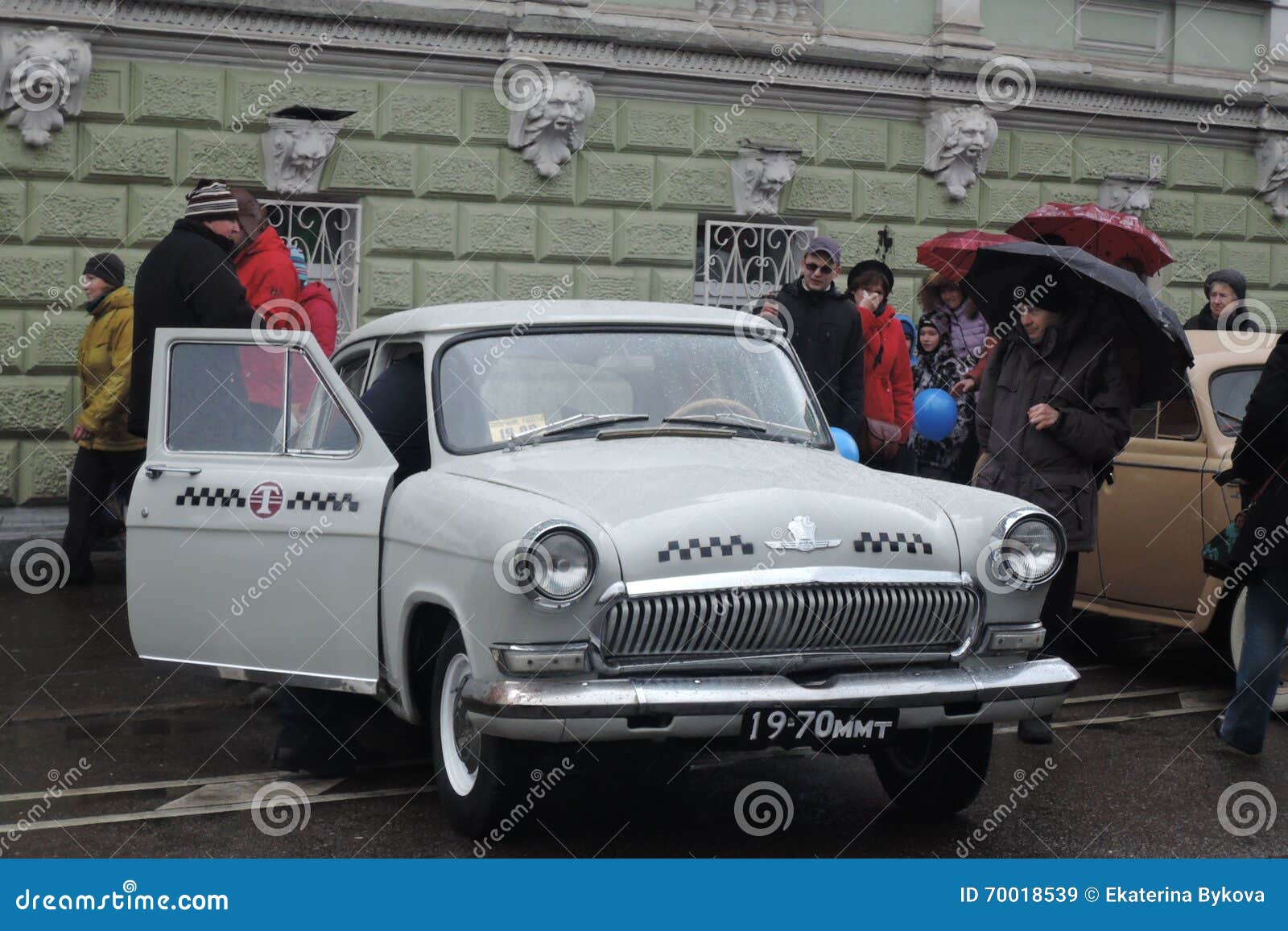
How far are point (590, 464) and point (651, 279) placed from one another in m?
8.74

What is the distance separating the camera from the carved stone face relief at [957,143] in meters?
14.9

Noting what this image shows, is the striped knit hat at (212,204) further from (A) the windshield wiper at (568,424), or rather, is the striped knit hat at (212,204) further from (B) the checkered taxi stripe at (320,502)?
(A) the windshield wiper at (568,424)

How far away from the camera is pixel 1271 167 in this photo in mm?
16578

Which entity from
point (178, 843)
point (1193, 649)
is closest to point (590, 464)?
point (178, 843)

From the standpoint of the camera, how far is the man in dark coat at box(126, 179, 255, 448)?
26.0ft

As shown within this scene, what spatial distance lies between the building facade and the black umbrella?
268 inches

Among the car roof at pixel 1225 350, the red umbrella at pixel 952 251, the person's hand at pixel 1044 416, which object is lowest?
the person's hand at pixel 1044 416

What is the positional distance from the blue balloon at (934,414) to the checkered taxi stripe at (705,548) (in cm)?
489

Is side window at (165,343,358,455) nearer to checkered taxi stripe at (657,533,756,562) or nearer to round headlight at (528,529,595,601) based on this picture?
round headlight at (528,529,595,601)

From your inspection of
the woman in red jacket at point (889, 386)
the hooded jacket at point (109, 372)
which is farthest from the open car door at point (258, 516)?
the hooded jacket at point (109, 372)

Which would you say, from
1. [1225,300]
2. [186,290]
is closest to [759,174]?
[1225,300]

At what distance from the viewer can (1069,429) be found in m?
6.83

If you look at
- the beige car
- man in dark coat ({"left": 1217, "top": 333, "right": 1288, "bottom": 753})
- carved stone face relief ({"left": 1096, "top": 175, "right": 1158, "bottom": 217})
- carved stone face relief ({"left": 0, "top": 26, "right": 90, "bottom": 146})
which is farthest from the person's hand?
carved stone face relief ({"left": 1096, "top": 175, "right": 1158, "bottom": 217})

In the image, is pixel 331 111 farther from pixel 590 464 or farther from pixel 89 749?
pixel 590 464
